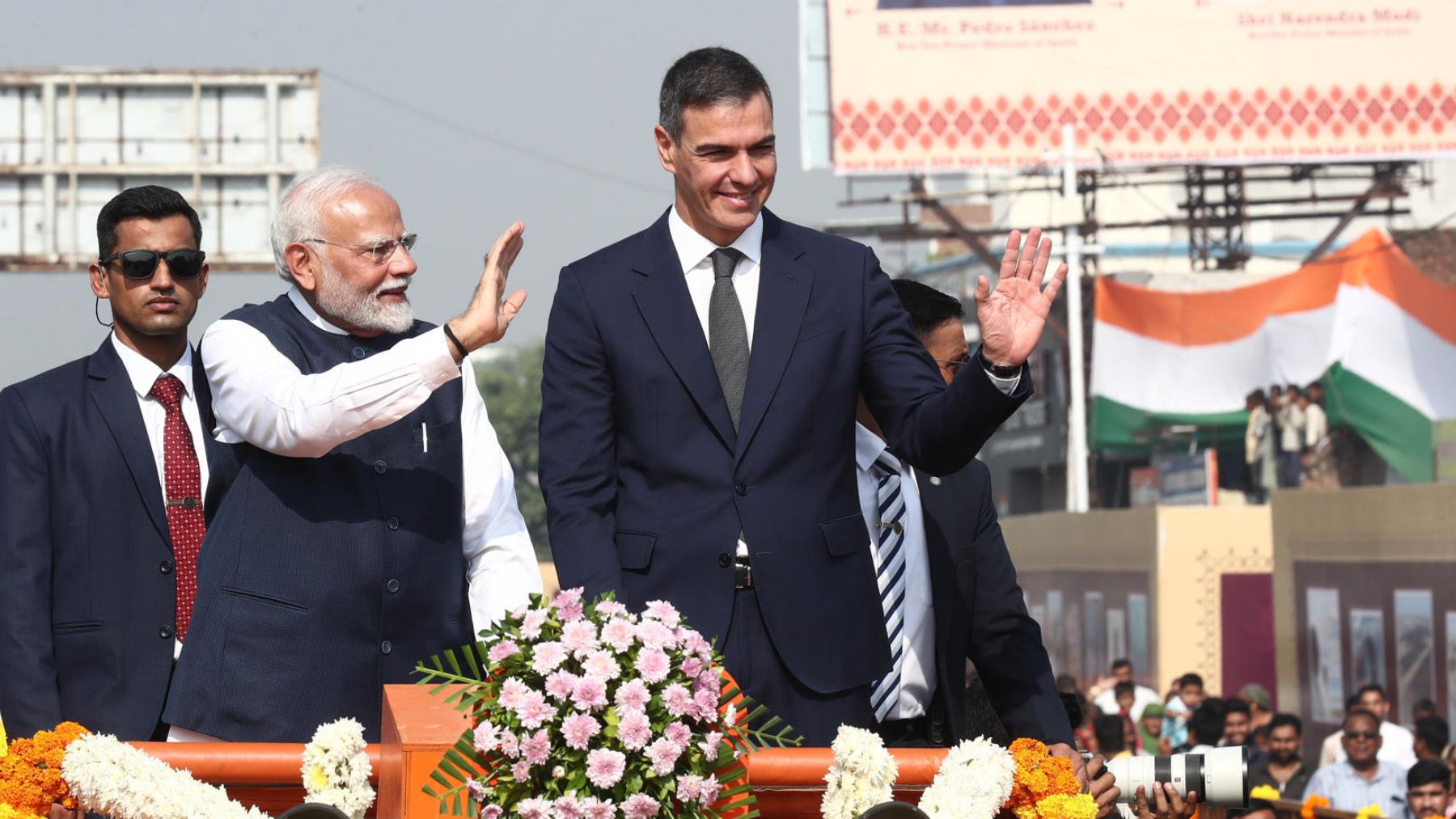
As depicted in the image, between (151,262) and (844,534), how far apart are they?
1.98 metres

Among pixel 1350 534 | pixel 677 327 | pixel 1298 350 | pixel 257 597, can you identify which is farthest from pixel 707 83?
pixel 1298 350

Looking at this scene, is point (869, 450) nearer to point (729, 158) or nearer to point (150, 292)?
point (729, 158)

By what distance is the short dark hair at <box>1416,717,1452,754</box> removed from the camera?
1242cm

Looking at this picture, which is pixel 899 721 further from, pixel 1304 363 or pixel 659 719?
pixel 1304 363

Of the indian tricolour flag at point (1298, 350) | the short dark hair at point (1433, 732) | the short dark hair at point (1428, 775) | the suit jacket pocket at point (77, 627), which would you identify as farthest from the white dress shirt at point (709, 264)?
the indian tricolour flag at point (1298, 350)

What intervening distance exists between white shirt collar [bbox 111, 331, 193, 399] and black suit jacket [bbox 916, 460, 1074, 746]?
Answer: 1794 millimetres

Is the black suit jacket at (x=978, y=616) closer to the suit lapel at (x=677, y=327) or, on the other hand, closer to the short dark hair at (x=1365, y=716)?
the suit lapel at (x=677, y=327)

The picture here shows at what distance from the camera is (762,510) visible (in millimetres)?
4164

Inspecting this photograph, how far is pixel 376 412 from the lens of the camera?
14.2 ft

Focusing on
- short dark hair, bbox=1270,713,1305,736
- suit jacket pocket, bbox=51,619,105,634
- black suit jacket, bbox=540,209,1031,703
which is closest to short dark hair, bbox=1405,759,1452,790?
short dark hair, bbox=1270,713,1305,736

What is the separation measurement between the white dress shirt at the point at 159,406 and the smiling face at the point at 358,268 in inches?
22.4

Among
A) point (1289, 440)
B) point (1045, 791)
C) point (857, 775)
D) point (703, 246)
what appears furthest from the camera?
point (1289, 440)

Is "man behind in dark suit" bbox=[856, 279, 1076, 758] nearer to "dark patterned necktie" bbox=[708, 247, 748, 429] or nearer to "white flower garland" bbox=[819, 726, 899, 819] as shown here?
"dark patterned necktie" bbox=[708, 247, 748, 429]

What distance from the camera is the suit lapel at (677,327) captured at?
4.22 meters
